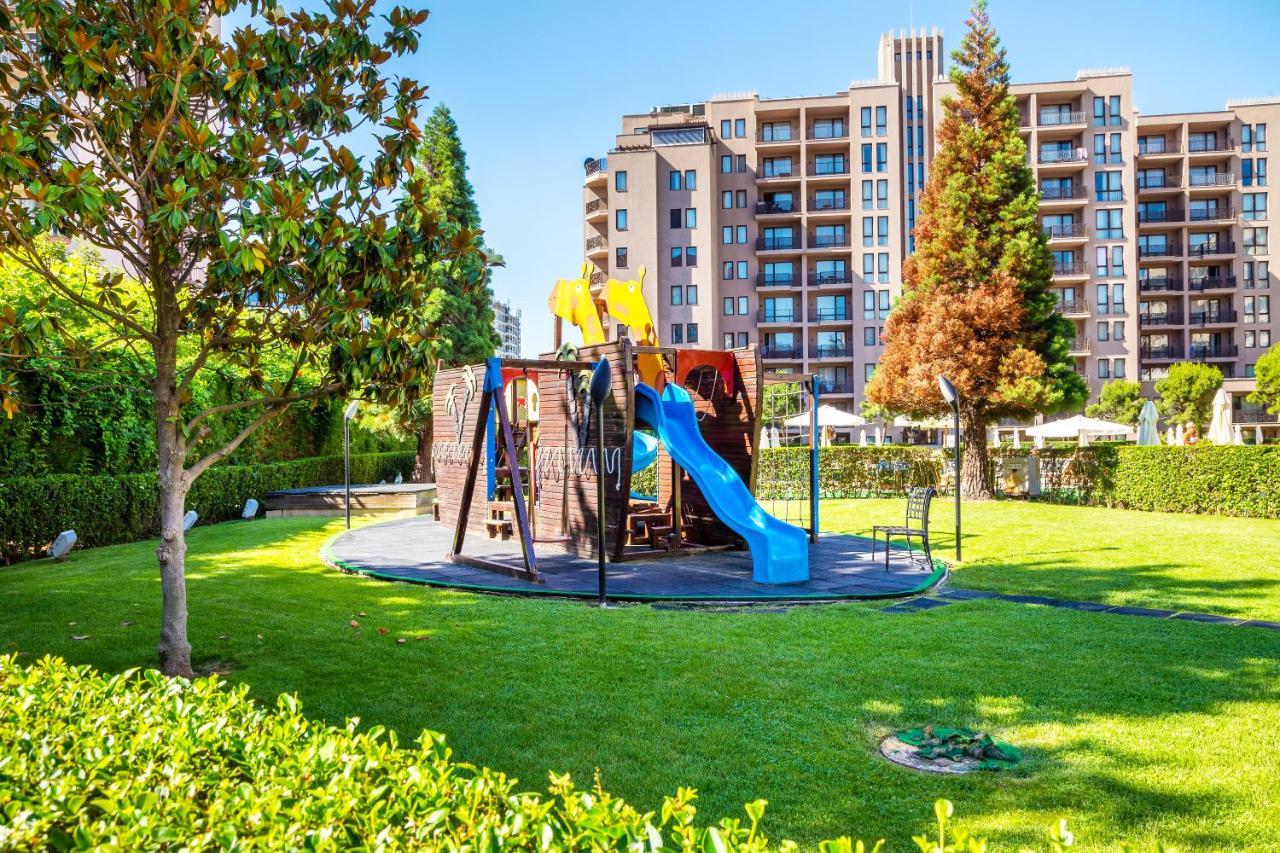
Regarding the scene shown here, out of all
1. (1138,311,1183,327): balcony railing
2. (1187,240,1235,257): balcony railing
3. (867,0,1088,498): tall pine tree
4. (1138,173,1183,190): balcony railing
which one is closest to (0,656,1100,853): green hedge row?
(867,0,1088,498): tall pine tree

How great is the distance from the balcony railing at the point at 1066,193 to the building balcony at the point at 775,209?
52.2 feet

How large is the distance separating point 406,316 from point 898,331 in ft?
73.0

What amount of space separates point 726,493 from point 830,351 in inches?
1918

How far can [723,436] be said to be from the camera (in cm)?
1484

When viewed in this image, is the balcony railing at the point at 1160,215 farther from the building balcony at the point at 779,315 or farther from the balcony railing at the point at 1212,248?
the building balcony at the point at 779,315

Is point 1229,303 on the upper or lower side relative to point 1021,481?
upper

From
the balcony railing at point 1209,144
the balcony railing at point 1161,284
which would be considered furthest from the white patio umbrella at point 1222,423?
the balcony railing at point 1209,144

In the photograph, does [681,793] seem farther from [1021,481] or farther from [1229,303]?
[1229,303]

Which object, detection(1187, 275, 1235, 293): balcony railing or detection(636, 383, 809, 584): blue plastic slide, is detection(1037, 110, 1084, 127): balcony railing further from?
detection(636, 383, 809, 584): blue plastic slide

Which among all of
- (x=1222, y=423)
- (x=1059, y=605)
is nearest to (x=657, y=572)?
(x=1059, y=605)

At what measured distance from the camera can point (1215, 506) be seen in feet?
66.0

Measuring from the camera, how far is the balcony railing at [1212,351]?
58.2m

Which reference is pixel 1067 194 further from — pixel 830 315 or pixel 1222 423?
pixel 1222 423

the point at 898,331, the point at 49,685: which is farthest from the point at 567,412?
the point at 898,331
